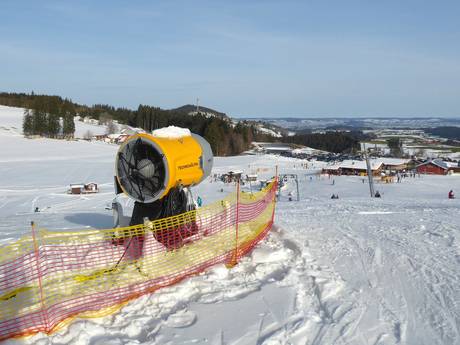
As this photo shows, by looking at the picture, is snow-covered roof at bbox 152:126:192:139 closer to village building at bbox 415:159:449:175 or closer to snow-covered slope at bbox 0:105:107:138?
village building at bbox 415:159:449:175

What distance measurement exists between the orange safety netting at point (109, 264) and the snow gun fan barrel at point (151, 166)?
0.73 meters

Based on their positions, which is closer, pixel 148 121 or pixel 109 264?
pixel 109 264

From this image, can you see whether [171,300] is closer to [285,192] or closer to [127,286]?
[127,286]

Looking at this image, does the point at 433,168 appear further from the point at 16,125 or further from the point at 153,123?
the point at 16,125

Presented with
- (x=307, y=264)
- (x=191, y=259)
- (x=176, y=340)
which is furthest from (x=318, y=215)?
(x=176, y=340)

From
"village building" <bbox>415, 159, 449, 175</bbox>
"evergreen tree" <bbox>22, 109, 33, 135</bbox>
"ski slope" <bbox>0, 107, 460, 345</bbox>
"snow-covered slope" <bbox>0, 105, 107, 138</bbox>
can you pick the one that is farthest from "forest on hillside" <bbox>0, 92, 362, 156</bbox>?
"ski slope" <bbox>0, 107, 460, 345</bbox>

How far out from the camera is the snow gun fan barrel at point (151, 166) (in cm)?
837

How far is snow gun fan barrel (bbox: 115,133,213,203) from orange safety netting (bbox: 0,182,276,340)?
729mm

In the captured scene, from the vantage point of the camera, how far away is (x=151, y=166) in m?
8.48

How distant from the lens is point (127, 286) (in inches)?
255

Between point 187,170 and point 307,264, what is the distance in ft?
10.2

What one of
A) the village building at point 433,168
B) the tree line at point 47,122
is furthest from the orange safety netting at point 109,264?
the tree line at point 47,122

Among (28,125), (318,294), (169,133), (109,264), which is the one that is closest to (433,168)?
(169,133)

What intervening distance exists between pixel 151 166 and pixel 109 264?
210cm
